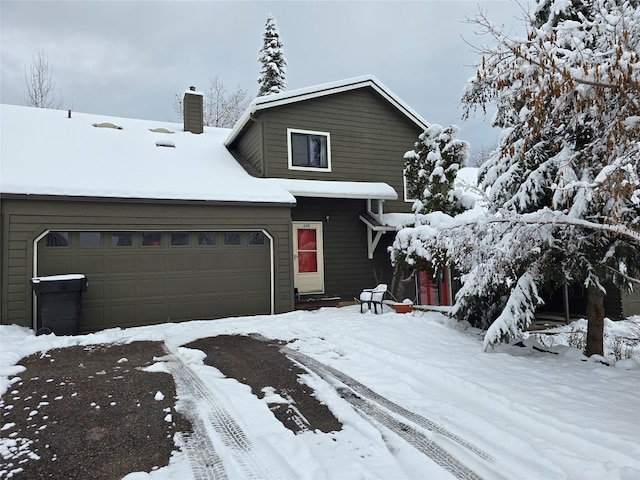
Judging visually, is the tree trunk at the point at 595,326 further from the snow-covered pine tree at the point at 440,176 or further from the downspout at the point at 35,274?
the downspout at the point at 35,274

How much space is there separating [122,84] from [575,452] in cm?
3370

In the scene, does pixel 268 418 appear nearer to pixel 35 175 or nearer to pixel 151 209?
pixel 151 209

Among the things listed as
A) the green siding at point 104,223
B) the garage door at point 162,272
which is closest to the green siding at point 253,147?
the green siding at point 104,223

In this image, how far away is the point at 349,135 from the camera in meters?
11.9

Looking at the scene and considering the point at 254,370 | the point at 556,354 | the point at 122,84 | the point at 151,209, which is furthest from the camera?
the point at 122,84

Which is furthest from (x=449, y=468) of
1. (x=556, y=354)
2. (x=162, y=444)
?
(x=556, y=354)

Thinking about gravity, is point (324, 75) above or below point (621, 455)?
above

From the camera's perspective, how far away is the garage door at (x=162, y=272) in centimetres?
773

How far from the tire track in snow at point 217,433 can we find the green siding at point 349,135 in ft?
23.9

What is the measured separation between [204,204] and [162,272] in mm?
1651

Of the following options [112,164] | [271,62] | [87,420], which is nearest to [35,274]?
[112,164]

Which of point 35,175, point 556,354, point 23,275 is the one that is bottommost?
point 556,354

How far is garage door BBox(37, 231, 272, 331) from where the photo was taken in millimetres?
7727

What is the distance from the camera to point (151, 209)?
27.1 feet
